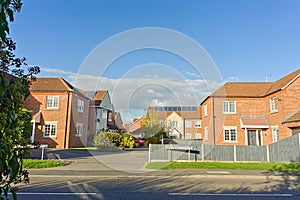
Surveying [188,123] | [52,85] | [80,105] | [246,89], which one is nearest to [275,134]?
[246,89]

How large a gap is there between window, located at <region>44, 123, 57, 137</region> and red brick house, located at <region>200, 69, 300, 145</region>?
760 inches

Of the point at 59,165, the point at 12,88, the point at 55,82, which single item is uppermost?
the point at 55,82

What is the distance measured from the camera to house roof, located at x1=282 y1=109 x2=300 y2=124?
67.5 ft

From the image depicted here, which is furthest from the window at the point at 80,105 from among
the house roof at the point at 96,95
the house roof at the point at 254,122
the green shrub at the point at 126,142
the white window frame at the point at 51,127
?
the house roof at the point at 254,122

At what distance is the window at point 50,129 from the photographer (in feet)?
94.0

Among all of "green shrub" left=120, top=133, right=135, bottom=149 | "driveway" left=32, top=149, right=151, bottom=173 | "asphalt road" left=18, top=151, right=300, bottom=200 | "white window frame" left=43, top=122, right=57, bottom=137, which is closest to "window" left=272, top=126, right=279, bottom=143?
"asphalt road" left=18, top=151, right=300, bottom=200

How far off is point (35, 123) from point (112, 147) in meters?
9.87

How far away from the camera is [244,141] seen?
88.9ft

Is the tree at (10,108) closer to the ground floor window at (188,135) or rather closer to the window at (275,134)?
the window at (275,134)

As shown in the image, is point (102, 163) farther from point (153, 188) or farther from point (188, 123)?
point (188, 123)

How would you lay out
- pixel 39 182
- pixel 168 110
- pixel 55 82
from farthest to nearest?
pixel 168 110, pixel 55 82, pixel 39 182

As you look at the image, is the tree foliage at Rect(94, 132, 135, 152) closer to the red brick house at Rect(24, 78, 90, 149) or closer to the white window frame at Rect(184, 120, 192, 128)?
the red brick house at Rect(24, 78, 90, 149)

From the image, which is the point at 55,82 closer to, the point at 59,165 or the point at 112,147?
the point at 112,147

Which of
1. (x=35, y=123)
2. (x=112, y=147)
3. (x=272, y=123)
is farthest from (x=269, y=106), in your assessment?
(x=35, y=123)
